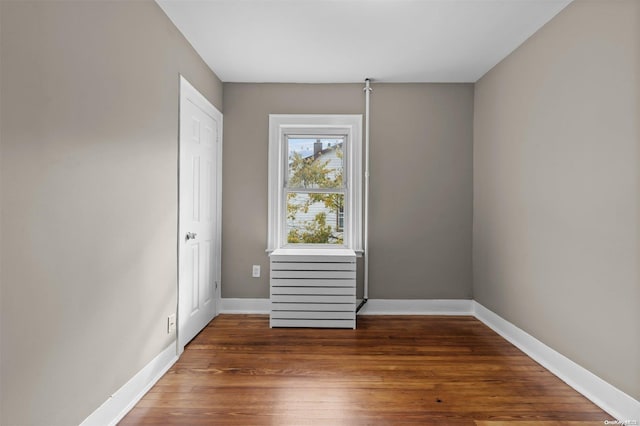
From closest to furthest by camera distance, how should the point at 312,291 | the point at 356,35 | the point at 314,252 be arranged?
the point at 356,35, the point at 312,291, the point at 314,252

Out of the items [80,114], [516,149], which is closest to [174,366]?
[80,114]

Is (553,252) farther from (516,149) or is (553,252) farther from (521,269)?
(516,149)

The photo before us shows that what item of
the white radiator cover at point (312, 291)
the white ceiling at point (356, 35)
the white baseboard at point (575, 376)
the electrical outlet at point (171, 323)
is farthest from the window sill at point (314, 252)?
the white ceiling at point (356, 35)

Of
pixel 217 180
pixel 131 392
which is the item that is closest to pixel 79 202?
pixel 131 392

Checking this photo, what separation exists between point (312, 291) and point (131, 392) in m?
1.64

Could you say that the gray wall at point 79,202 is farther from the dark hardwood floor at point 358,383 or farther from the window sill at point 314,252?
the window sill at point 314,252

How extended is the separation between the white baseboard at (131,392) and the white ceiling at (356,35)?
7.57 feet

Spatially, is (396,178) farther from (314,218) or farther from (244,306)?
(244,306)

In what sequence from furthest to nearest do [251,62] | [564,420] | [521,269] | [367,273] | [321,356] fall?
[367,273] < [251,62] < [521,269] < [321,356] < [564,420]

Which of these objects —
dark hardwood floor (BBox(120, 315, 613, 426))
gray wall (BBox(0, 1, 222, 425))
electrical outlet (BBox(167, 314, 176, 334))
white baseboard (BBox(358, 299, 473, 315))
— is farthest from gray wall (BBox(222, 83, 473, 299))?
gray wall (BBox(0, 1, 222, 425))

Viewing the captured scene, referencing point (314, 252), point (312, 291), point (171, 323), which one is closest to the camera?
point (171, 323)

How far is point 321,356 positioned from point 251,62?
101 inches

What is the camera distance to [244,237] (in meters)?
3.80

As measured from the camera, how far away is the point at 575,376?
88.7 inches
